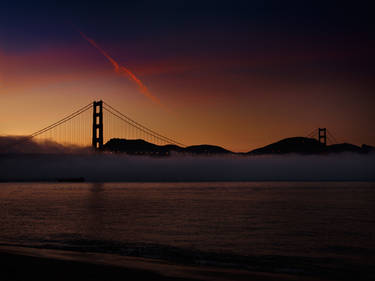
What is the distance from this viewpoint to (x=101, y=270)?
478 inches

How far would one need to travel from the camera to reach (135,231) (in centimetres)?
2711

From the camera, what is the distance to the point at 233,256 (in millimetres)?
17406

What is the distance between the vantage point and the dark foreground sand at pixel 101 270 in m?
11.1

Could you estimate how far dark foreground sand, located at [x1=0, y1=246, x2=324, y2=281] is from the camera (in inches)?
437

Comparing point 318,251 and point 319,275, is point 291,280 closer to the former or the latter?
point 319,275

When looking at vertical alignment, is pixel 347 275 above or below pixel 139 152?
below

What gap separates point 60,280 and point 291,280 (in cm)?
586

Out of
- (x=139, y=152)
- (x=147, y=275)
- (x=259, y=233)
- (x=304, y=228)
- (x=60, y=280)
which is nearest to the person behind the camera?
(x=60, y=280)

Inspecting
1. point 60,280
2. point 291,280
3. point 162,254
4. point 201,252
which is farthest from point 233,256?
point 60,280

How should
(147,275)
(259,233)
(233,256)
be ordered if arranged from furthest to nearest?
(259,233)
(233,256)
(147,275)

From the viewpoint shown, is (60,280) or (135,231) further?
(135,231)

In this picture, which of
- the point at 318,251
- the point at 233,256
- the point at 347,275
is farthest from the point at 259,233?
the point at 347,275

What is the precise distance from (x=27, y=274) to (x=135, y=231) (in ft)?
53.0

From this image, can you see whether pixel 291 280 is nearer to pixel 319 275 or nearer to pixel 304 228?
pixel 319 275
